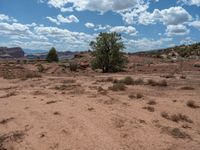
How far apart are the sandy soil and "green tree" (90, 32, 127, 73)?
72.7 ft

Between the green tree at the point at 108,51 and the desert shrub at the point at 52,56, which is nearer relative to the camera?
the green tree at the point at 108,51

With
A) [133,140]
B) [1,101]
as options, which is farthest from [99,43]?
[133,140]

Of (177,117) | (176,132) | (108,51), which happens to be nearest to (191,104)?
(177,117)

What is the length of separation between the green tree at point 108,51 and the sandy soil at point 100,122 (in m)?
22.2

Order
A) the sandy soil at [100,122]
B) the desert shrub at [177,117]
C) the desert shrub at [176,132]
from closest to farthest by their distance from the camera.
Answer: the sandy soil at [100,122]
the desert shrub at [176,132]
the desert shrub at [177,117]

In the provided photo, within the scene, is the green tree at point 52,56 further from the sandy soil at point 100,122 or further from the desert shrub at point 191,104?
the desert shrub at point 191,104

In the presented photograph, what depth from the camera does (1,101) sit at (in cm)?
1658

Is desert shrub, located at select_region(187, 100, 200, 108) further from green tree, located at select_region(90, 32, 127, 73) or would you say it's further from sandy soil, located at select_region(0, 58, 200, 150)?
green tree, located at select_region(90, 32, 127, 73)

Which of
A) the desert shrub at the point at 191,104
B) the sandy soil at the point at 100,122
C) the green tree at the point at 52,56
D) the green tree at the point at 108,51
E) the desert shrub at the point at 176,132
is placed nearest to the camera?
the sandy soil at the point at 100,122

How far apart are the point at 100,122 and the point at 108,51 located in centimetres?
2852

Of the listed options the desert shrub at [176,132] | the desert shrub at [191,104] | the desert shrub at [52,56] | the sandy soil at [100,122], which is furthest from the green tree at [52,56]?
the desert shrub at [176,132]

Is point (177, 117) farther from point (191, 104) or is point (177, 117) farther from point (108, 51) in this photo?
point (108, 51)

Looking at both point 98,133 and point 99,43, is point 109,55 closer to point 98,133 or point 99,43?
point 99,43

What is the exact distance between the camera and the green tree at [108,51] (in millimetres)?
38938
